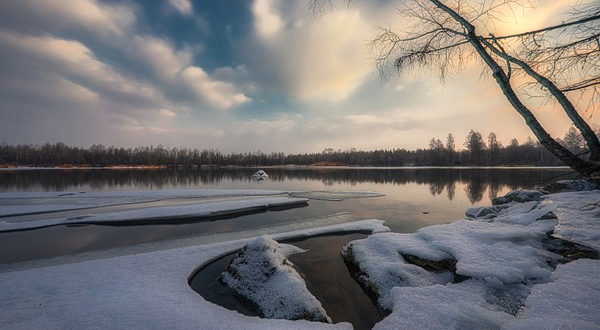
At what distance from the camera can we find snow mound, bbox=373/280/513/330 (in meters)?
3.18

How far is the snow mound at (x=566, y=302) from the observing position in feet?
8.84

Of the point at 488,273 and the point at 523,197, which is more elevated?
the point at 523,197

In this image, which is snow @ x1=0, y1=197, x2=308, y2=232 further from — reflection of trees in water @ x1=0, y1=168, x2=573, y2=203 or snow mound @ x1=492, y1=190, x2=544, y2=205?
reflection of trees in water @ x1=0, y1=168, x2=573, y2=203

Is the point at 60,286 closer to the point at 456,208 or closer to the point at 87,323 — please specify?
the point at 87,323

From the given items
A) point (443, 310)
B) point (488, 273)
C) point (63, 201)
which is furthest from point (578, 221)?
point (63, 201)

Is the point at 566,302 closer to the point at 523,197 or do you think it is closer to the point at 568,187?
the point at 523,197

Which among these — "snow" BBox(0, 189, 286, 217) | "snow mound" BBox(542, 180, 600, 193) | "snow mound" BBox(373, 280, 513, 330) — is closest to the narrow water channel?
"snow mound" BBox(373, 280, 513, 330)

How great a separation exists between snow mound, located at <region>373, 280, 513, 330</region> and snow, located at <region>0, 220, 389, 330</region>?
859 mm

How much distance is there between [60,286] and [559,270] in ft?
31.9

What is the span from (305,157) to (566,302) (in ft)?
570

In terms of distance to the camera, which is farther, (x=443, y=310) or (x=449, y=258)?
(x=449, y=258)

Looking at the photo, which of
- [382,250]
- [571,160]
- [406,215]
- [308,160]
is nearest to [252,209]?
[406,215]

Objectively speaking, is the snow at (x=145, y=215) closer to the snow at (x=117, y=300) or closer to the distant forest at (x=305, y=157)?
the snow at (x=117, y=300)

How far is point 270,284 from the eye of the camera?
4855 mm
